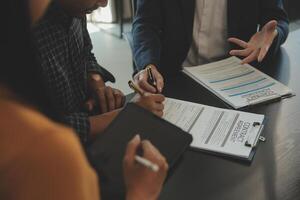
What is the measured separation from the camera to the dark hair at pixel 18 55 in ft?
1.28

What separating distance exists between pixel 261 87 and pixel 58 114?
2.87 feet

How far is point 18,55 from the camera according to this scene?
40cm

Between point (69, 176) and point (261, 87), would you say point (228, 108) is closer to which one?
point (261, 87)

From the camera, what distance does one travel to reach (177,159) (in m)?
0.88

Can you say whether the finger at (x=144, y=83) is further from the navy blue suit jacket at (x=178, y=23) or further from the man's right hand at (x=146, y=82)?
the navy blue suit jacket at (x=178, y=23)

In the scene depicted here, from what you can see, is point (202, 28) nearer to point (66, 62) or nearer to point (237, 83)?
point (237, 83)

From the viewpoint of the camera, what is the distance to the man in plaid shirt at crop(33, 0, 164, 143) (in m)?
1.02

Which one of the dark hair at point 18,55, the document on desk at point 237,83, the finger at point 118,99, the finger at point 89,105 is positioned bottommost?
the finger at point 89,105

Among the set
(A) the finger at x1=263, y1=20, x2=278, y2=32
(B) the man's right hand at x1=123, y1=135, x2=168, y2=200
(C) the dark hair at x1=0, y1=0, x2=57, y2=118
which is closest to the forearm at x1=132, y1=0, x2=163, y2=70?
(A) the finger at x1=263, y1=20, x2=278, y2=32

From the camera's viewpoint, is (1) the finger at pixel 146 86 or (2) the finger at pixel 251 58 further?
(2) the finger at pixel 251 58

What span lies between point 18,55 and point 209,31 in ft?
4.32

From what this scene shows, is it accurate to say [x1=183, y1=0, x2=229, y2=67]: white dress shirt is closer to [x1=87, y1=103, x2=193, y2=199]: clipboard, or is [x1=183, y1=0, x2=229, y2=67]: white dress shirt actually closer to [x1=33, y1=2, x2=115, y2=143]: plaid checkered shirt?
[x1=33, y1=2, x2=115, y2=143]: plaid checkered shirt

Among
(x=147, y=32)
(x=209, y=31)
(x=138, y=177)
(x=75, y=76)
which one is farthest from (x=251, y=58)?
(x=138, y=177)

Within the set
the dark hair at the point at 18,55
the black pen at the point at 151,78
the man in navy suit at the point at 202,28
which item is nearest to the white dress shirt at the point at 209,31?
the man in navy suit at the point at 202,28
